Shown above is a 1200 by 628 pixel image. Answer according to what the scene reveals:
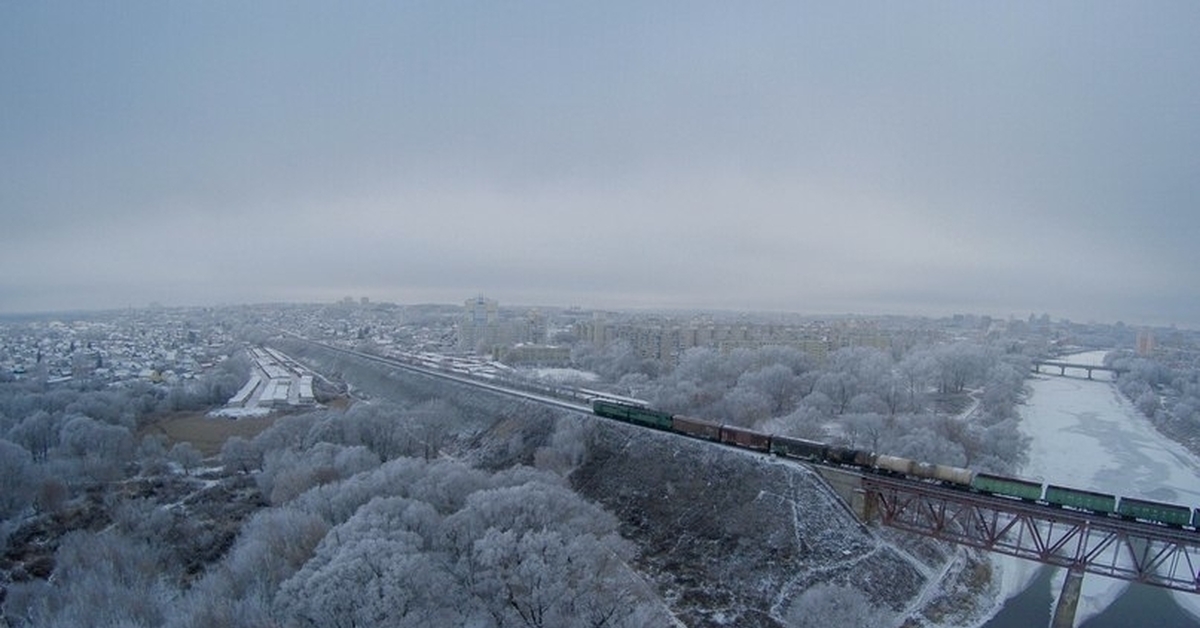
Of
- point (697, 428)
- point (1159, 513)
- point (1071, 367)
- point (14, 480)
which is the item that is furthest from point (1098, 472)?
point (1071, 367)

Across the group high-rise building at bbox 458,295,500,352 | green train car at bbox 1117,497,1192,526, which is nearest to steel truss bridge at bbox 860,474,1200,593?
green train car at bbox 1117,497,1192,526

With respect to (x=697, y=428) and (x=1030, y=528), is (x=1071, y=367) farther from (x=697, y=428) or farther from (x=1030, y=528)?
(x=1030, y=528)

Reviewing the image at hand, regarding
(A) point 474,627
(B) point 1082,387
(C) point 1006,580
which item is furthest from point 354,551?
(B) point 1082,387

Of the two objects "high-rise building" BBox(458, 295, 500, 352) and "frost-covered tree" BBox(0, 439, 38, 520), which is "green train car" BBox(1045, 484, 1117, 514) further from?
"high-rise building" BBox(458, 295, 500, 352)

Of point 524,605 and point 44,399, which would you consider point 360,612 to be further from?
point 44,399

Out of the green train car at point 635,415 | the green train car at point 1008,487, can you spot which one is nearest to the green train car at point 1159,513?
the green train car at point 1008,487

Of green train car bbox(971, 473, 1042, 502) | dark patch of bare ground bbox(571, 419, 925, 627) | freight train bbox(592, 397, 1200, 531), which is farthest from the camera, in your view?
dark patch of bare ground bbox(571, 419, 925, 627)
